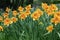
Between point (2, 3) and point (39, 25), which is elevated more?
point (39, 25)

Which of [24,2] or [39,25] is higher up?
[39,25]

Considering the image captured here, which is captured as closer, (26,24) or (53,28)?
(53,28)

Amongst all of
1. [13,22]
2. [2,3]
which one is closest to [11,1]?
[2,3]

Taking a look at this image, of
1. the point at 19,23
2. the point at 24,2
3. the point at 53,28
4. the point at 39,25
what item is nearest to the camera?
the point at 53,28

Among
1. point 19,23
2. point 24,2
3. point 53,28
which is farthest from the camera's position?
point 24,2

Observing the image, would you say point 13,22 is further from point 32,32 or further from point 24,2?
point 24,2

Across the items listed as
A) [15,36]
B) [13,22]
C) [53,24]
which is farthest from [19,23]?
[53,24]

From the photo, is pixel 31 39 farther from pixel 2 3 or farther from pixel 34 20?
pixel 2 3

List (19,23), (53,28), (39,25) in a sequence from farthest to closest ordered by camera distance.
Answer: (19,23) → (39,25) → (53,28)

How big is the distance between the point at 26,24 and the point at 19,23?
0.81 feet

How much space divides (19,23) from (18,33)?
0.34 m

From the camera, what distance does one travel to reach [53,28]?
374 centimetres

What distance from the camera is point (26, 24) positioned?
4.16m

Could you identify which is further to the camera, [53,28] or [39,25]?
[39,25]
